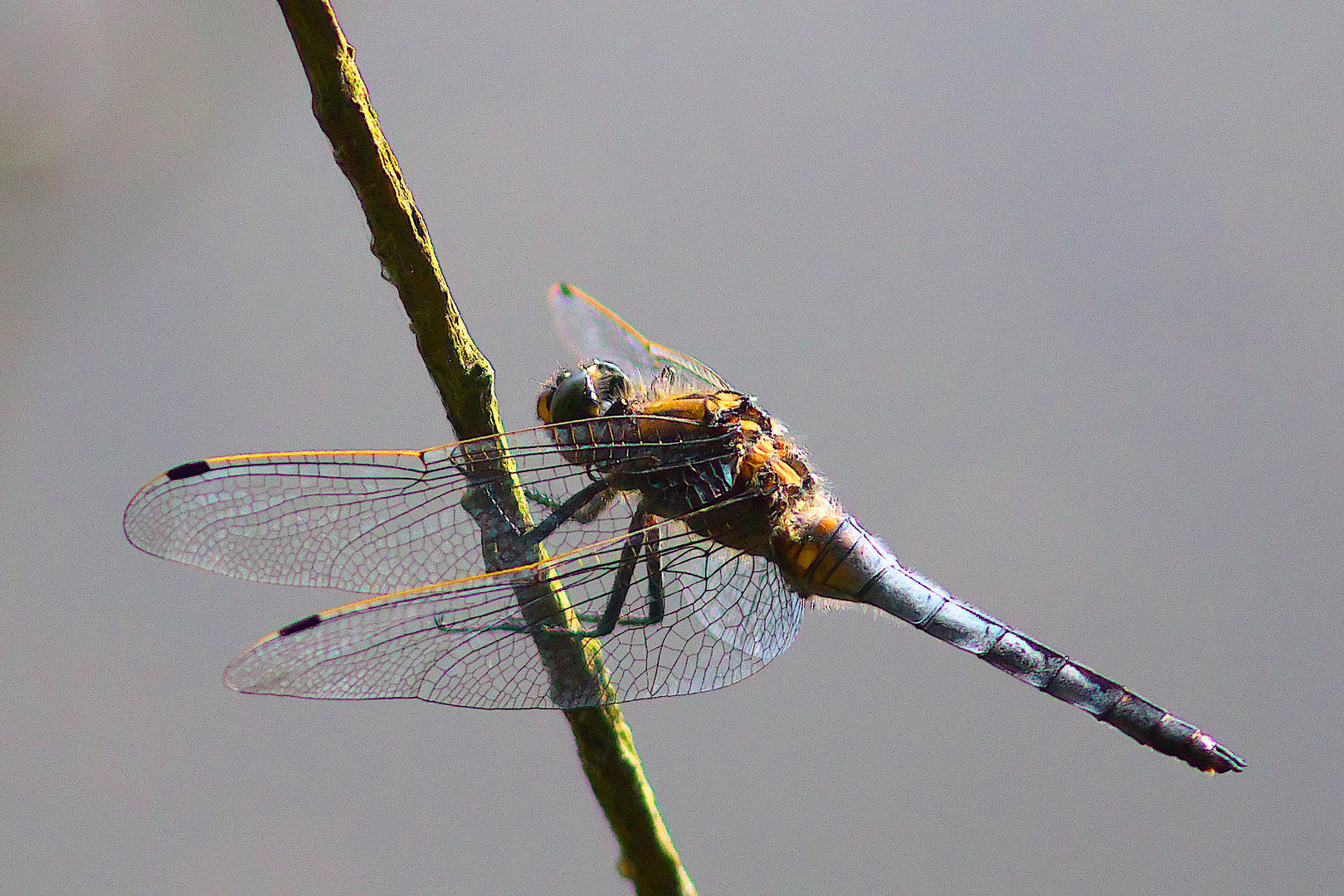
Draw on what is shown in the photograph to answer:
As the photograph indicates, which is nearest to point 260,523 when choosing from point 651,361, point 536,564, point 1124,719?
point 536,564

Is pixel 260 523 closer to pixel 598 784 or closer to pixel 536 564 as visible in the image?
pixel 536 564

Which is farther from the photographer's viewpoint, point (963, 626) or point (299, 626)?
point (963, 626)

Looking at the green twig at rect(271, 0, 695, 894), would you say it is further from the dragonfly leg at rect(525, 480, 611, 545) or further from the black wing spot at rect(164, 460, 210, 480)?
the black wing spot at rect(164, 460, 210, 480)

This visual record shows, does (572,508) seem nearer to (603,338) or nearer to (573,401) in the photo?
(573,401)

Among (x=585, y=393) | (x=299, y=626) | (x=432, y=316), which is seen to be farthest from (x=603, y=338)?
(x=299, y=626)

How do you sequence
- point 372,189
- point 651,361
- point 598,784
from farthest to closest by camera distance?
point 651,361 < point 598,784 < point 372,189

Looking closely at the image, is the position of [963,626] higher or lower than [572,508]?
lower
